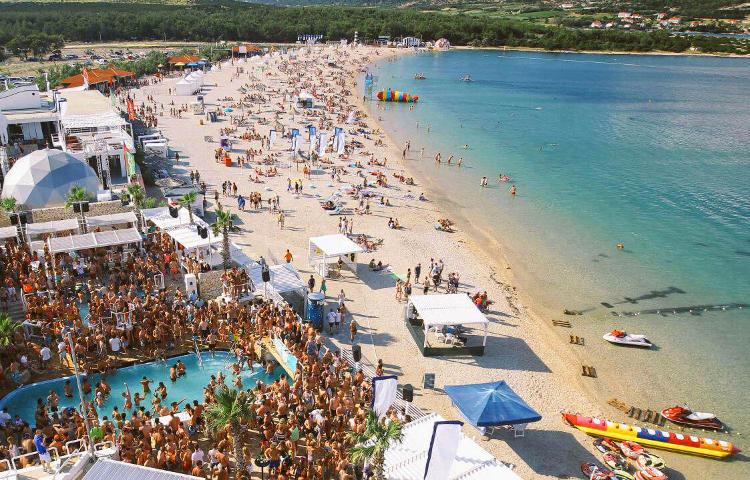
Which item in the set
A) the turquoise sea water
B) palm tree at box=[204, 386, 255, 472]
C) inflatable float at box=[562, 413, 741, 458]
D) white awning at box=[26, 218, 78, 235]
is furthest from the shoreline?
palm tree at box=[204, 386, 255, 472]

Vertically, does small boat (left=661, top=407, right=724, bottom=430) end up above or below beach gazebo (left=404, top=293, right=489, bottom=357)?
below

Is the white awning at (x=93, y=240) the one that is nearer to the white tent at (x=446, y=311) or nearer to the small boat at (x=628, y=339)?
the white tent at (x=446, y=311)

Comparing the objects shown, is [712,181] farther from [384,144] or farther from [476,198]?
[384,144]

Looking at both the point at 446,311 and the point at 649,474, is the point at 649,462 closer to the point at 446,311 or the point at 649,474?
the point at 649,474

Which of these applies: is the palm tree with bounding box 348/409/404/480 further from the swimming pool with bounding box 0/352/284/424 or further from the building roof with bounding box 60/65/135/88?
the building roof with bounding box 60/65/135/88

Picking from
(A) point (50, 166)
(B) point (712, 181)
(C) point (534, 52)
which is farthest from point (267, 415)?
(C) point (534, 52)

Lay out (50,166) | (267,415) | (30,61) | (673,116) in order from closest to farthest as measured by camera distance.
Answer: (267,415)
(50,166)
(673,116)
(30,61)
